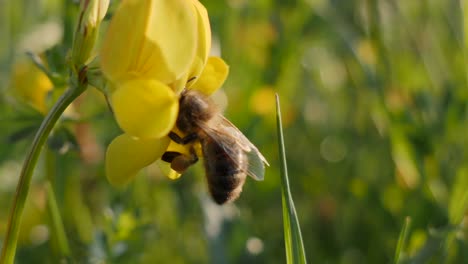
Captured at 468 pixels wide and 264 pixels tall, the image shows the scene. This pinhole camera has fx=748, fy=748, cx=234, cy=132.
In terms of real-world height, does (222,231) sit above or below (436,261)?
below

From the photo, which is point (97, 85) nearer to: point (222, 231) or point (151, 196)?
point (222, 231)

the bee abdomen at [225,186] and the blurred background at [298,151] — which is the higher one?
the bee abdomen at [225,186]

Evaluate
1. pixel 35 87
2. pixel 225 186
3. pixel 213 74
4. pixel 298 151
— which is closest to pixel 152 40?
pixel 213 74

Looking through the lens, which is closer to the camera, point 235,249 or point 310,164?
point 235,249

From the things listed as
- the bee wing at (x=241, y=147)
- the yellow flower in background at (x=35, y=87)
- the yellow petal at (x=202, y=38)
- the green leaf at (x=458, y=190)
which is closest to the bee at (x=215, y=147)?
the bee wing at (x=241, y=147)

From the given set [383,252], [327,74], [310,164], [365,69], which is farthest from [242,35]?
[383,252]

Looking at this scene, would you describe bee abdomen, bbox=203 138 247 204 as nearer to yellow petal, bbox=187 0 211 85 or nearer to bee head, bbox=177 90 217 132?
bee head, bbox=177 90 217 132

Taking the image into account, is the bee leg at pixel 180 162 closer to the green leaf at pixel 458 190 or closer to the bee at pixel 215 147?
the bee at pixel 215 147
